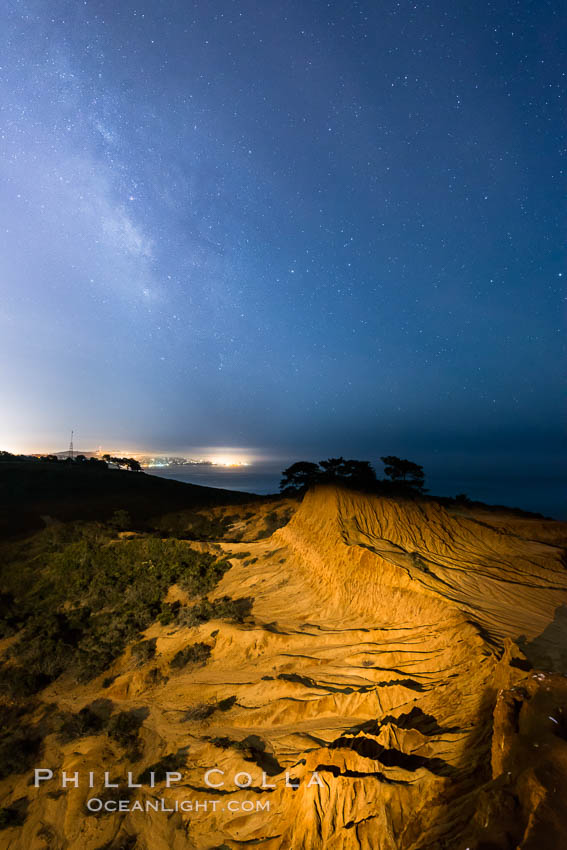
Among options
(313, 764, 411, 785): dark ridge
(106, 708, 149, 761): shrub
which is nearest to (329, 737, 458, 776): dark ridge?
(313, 764, 411, 785): dark ridge

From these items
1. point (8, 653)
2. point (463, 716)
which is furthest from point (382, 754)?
point (8, 653)

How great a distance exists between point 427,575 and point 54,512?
40.4 metres

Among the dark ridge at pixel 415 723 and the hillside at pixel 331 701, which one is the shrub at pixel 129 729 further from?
the dark ridge at pixel 415 723

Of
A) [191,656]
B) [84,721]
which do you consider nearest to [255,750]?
[191,656]

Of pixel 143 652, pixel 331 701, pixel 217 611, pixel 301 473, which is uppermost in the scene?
pixel 301 473

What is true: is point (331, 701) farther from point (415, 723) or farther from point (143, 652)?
point (143, 652)

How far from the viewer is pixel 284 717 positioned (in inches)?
370

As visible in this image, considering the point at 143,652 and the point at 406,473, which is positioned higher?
the point at 406,473

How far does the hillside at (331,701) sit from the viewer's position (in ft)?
15.4

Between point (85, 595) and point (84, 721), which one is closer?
point (84, 721)

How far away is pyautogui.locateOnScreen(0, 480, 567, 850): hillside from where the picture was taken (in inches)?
184

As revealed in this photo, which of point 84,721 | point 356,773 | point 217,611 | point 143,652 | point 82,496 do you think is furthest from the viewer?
point 82,496

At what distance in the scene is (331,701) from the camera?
8992 millimetres

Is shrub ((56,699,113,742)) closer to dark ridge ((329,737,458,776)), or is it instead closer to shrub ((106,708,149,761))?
shrub ((106,708,149,761))
